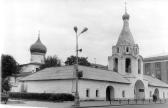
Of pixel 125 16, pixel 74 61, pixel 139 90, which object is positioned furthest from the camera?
pixel 74 61

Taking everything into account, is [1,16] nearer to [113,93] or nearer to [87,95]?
[87,95]

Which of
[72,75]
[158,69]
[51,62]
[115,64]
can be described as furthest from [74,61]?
[158,69]

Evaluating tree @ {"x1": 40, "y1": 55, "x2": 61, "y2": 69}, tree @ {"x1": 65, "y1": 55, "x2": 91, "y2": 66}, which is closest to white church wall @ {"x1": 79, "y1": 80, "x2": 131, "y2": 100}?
tree @ {"x1": 65, "y1": 55, "x2": 91, "y2": 66}

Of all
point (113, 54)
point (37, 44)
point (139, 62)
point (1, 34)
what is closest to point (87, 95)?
point (113, 54)

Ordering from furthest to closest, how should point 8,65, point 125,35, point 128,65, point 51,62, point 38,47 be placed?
point 51,62
point 38,47
point 128,65
point 125,35
point 8,65

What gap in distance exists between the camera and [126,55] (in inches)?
1987

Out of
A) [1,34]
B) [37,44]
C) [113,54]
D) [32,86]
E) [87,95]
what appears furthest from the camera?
[37,44]

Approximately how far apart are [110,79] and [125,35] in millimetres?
10734

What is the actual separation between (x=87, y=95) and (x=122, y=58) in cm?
1243

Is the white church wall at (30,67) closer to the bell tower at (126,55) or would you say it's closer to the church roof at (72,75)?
the church roof at (72,75)

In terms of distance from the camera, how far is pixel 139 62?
53531 mm

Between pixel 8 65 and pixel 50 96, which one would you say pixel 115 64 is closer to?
pixel 50 96

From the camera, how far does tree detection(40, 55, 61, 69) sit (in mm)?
72256

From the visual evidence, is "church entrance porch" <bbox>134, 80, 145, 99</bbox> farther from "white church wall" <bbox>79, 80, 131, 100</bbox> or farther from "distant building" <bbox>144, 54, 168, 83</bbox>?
"distant building" <bbox>144, 54, 168, 83</bbox>
